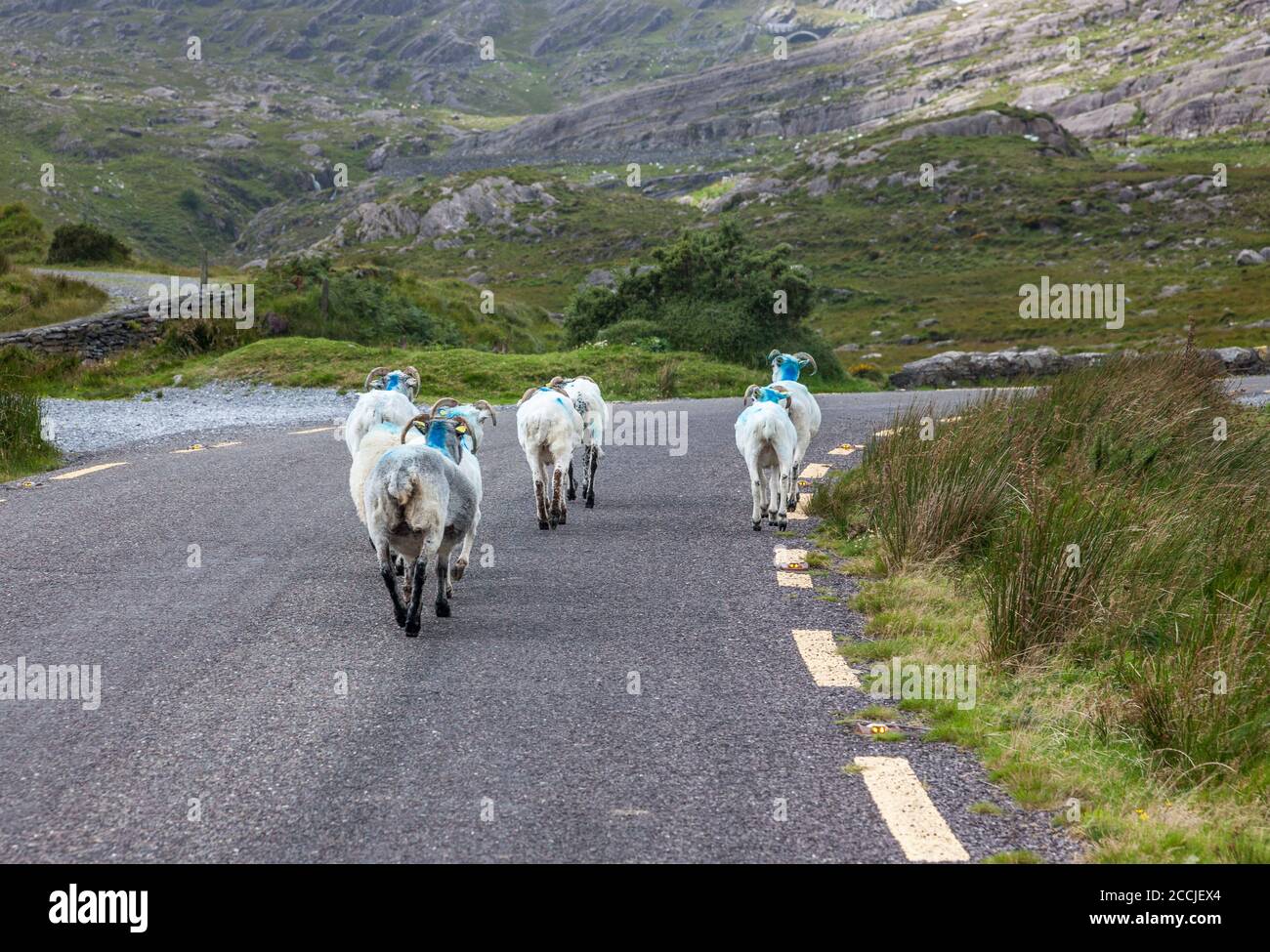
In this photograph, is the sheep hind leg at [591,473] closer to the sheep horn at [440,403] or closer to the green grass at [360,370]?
the sheep horn at [440,403]

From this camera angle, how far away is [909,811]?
4738mm

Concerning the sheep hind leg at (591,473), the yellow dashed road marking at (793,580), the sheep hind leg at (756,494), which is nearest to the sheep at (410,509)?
the yellow dashed road marking at (793,580)

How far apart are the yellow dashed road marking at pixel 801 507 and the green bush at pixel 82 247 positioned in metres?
43.0

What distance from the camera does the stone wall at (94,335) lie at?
92.7 feet

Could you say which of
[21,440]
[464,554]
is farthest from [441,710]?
[21,440]

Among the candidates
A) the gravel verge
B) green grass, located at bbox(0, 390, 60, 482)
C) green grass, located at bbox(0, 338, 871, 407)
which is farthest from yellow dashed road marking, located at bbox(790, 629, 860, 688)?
green grass, located at bbox(0, 338, 871, 407)

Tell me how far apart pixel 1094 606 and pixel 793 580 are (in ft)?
8.00

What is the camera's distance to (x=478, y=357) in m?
27.4

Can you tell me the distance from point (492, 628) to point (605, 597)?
1.09 m

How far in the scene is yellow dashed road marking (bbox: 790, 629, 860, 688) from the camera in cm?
647

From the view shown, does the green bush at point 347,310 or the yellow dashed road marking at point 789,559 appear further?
the green bush at point 347,310
